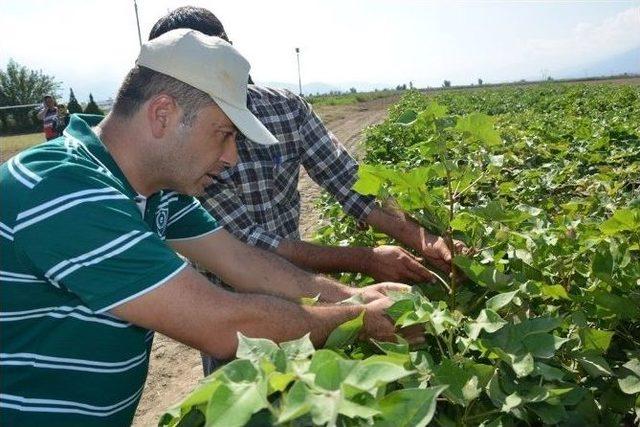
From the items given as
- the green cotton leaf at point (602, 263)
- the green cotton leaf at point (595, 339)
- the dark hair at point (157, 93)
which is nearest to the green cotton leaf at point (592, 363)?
the green cotton leaf at point (595, 339)

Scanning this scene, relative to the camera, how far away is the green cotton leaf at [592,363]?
1.23m

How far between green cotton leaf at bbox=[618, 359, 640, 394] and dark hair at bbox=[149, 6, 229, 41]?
6.51ft

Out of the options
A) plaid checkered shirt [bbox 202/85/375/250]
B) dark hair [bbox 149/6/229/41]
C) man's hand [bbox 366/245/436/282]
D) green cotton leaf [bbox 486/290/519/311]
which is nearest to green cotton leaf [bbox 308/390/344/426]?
green cotton leaf [bbox 486/290/519/311]

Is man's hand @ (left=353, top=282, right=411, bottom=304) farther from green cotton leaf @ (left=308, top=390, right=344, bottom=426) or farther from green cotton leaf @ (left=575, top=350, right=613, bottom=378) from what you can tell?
green cotton leaf @ (left=308, top=390, right=344, bottom=426)

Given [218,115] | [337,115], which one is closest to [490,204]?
[218,115]

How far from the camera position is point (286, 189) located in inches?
106

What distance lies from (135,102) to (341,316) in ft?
2.86

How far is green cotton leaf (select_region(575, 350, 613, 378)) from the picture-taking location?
123 cm

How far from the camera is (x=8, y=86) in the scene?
51656 mm

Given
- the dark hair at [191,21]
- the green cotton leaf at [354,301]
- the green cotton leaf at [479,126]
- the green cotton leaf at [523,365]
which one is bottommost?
the green cotton leaf at [354,301]

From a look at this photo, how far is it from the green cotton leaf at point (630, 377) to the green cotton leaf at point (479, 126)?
2.22 feet

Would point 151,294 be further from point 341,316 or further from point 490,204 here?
point 490,204

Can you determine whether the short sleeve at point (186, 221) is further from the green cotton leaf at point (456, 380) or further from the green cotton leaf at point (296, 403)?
the green cotton leaf at point (296, 403)

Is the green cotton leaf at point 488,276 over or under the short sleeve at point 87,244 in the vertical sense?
under
